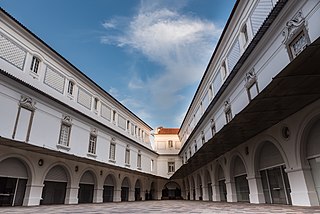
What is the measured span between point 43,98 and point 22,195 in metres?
5.24

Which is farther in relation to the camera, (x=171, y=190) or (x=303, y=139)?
(x=171, y=190)

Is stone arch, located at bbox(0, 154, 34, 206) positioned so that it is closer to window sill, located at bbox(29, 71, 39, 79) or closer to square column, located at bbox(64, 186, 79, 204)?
square column, located at bbox(64, 186, 79, 204)

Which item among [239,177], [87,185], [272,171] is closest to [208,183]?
[239,177]

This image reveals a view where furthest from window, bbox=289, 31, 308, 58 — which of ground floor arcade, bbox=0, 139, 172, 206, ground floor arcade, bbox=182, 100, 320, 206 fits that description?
ground floor arcade, bbox=0, 139, 172, 206

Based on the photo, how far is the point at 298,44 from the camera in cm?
712

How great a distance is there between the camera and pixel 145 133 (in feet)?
100

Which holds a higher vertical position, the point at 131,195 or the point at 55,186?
the point at 55,186

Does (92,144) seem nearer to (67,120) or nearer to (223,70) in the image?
(67,120)

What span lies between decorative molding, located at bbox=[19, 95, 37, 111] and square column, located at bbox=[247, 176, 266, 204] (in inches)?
462

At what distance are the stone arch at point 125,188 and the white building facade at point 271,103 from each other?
1141 centimetres

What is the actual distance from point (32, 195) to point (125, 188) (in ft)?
40.3

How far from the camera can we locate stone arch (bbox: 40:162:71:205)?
13.3 m

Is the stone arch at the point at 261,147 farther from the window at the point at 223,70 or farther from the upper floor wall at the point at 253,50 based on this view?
the window at the point at 223,70

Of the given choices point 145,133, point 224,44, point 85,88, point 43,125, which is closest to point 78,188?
point 43,125
